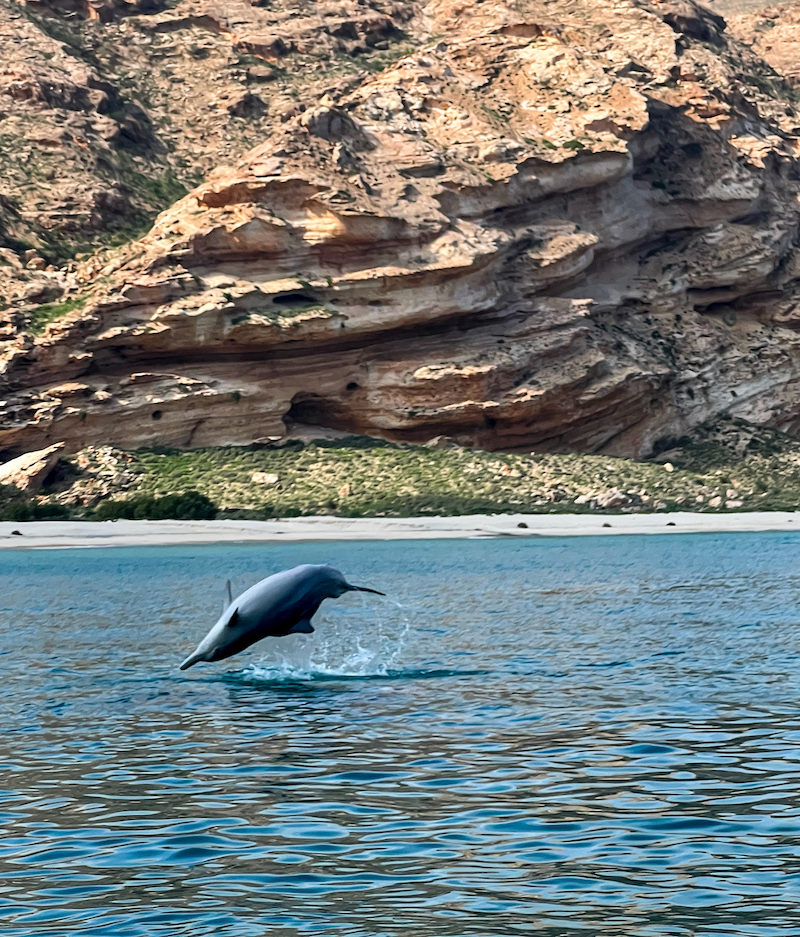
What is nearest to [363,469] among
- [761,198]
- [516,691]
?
[761,198]

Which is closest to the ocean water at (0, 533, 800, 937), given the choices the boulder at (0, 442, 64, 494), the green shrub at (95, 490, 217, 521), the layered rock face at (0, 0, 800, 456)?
the green shrub at (95, 490, 217, 521)

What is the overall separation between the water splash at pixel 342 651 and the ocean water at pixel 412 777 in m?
0.08

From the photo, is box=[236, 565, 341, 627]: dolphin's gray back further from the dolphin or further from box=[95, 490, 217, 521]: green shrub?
box=[95, 490, 217, 521]: green shrub

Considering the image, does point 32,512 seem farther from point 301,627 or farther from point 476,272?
point 301,627

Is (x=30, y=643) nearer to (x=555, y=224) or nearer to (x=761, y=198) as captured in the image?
(x=555, y=224)

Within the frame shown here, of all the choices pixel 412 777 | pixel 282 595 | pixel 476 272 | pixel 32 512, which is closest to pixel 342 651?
pixel 282 595

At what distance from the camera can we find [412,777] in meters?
11.3

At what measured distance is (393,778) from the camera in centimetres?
1127

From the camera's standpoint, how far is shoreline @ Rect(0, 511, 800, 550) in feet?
161

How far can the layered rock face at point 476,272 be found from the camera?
2483 inches

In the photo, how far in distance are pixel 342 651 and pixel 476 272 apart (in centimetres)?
4859

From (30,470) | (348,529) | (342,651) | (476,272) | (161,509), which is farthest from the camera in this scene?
(476,272)

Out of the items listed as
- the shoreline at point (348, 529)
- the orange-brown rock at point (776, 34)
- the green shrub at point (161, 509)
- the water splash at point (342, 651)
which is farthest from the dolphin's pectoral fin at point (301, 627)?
the orange-brown rock at point (776, 34)

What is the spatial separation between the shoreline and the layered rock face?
38.0ft
